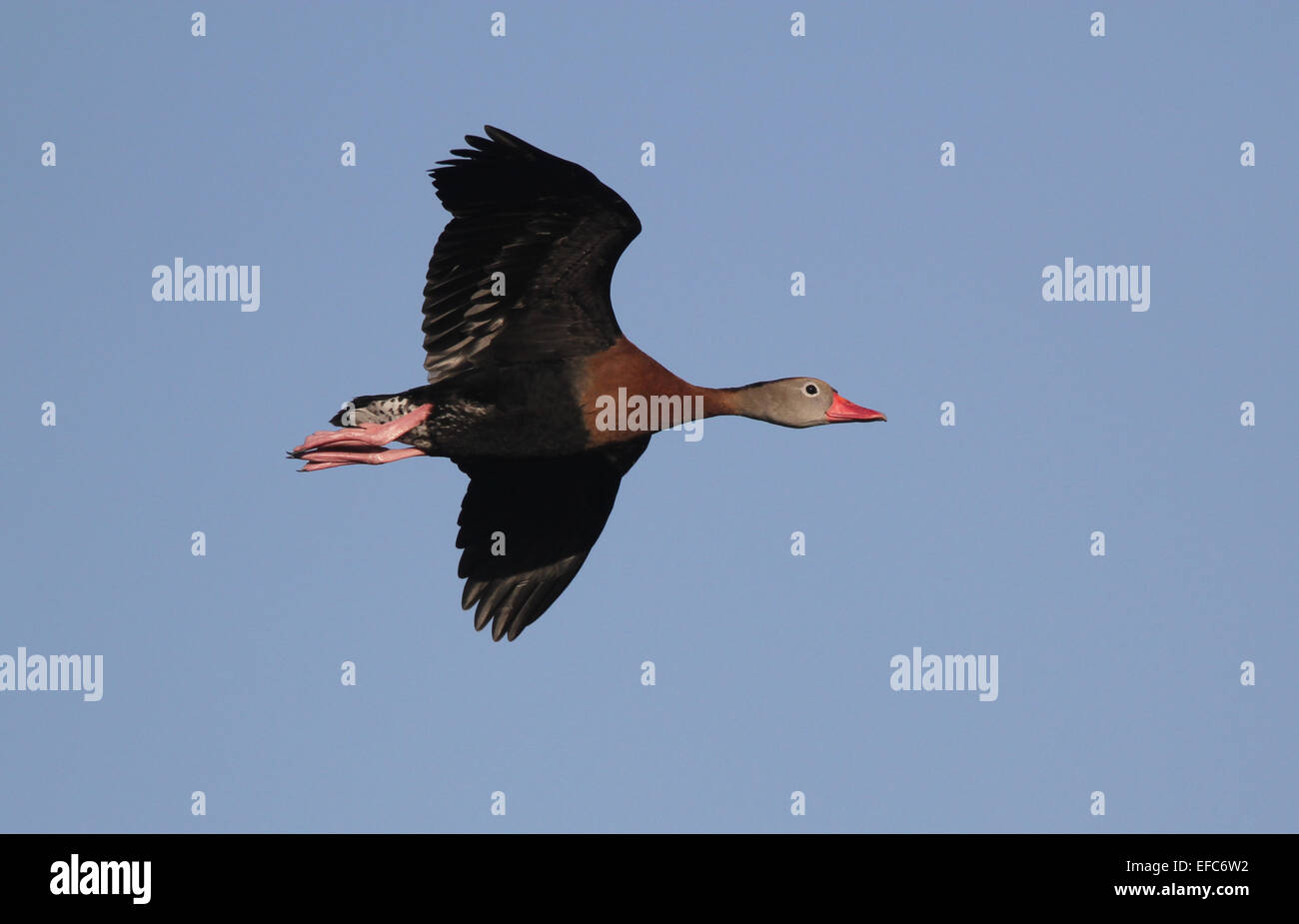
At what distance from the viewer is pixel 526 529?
48.9 ft

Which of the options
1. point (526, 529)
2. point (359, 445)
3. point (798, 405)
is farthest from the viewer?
point (526, 529)

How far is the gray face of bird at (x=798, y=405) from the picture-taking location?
14.4 meters

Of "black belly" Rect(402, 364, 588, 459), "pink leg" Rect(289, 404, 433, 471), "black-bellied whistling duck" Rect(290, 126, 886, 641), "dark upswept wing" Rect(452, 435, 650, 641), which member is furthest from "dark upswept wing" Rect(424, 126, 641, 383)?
"dark upswept wing" Rect(452, 435, 650, 641)

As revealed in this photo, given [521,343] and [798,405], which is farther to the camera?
[798,405]

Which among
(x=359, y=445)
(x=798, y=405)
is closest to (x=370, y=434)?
(x=359, y=445)

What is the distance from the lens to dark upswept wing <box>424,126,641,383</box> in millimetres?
13367

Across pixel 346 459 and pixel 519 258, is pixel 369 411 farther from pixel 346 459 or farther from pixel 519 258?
pixel 519 258

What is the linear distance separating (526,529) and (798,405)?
2.12m

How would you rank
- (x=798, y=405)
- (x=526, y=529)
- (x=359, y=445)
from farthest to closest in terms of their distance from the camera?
(x=526, y=529) < (x=798, y=405) < (x=359, y=445)

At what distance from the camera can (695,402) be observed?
1408cm

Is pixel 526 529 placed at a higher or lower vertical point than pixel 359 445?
lower

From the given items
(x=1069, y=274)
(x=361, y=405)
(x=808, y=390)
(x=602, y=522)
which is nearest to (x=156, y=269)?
(x=361, y=405)

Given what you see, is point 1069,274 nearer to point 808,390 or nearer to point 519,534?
point 808,390
